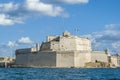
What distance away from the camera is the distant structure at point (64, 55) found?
256 ft

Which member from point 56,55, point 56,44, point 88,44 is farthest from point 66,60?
point 88,44

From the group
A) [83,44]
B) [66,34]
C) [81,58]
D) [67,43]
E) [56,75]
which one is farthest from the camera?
[66,34]

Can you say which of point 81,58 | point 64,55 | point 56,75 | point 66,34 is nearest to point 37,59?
point 64,55

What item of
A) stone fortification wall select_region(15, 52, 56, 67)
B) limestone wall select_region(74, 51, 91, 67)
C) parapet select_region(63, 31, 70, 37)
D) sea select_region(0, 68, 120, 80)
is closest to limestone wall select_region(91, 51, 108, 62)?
limestone wall select_region(74, 51, 91, 67)

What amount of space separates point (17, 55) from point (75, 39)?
1532 cm

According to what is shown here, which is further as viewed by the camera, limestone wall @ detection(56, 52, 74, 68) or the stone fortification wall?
the stone fortification wall

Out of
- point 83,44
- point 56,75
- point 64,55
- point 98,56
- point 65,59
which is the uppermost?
point 83,44

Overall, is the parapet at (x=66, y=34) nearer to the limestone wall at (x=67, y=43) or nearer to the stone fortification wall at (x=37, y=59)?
the limestone wall at (x=67, y=43)

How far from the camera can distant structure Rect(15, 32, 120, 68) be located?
7806cm

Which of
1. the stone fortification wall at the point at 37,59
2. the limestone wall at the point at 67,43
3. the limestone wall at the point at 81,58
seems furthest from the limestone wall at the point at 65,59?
the limestone wall at the point at 67,43

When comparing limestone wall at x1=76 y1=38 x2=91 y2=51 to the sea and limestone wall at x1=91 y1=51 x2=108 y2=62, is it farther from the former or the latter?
the sea

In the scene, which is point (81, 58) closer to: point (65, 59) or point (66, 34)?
point (65, 59)

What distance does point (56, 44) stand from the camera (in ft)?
278

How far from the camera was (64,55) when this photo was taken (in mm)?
77938
